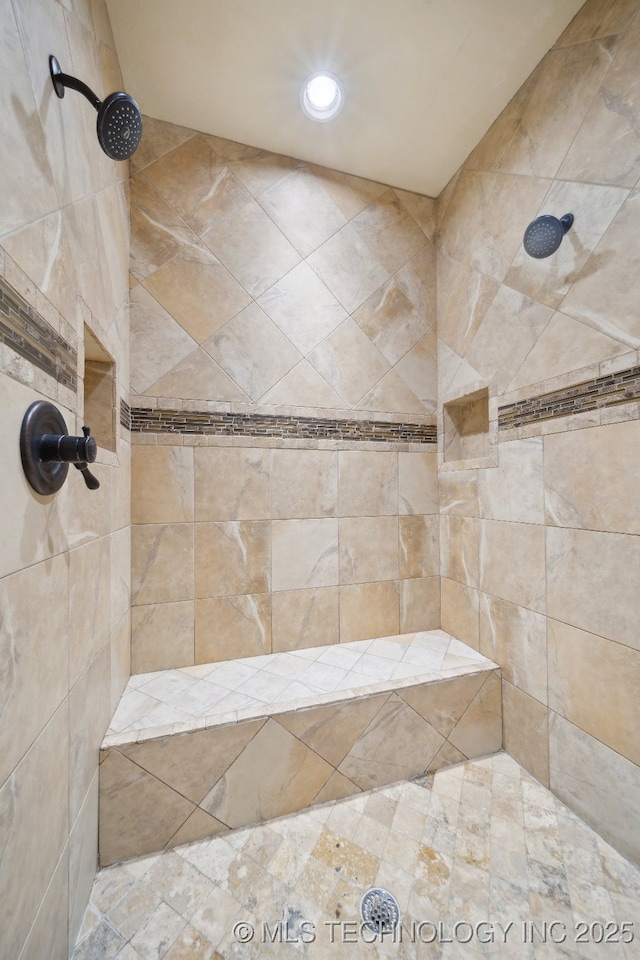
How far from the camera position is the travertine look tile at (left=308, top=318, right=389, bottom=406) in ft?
6.26

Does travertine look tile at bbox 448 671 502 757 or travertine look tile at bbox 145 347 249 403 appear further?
travertine look tile at bbox 145 347 249 403

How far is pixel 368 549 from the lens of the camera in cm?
198

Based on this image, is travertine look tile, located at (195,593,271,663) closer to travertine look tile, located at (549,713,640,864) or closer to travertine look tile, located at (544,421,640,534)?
travertine look tile, located at (549,713,640,864)

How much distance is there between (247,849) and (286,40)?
3.07 m

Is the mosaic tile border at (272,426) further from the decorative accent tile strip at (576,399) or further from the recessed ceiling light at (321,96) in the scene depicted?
the recessed ceiling light at (321,96)

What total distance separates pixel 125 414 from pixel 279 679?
134 cm

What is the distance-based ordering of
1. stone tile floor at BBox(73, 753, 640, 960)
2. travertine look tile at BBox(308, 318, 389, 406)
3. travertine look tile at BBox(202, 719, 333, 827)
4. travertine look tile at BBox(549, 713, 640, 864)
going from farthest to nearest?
travertine look tile at BBox(308, 318, 389, 406), travertine look tile at BBox(202, 719, 333, 827), travertine look tile at BBox(549, 713, 640, 864), stone tile floor at BBox(73, 753, 640, 960)

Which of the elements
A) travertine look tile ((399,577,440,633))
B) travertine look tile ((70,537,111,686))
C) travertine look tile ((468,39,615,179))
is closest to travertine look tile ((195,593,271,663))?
travertine look tile ((70,537,111,686))

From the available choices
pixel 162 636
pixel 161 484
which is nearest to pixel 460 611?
pixel 162 636

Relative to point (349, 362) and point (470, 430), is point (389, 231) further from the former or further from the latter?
point (470, 430)

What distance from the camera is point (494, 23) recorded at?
1.40 meters

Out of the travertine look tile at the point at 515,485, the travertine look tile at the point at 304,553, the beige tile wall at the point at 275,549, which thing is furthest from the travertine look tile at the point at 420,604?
the travertine look tile at the point at 515,485

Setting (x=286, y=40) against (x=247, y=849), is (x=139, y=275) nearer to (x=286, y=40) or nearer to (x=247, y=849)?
(x=286, y=40)

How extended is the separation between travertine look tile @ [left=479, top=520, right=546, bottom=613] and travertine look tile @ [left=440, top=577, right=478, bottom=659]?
13cm
